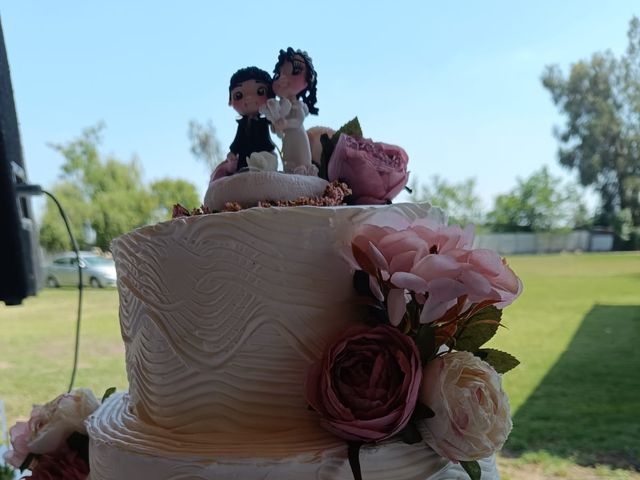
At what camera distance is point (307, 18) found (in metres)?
2.12

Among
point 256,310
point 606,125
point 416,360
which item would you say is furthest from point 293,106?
point 606,125

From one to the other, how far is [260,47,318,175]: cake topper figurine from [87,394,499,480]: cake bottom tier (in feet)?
1.34

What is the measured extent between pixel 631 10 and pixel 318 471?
204 inches

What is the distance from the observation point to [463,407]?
70cm

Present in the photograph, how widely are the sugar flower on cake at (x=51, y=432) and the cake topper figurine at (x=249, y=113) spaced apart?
0.48 metres

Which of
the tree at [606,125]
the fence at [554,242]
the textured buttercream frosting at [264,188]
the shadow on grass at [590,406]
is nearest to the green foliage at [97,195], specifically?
the fence at [554,242]

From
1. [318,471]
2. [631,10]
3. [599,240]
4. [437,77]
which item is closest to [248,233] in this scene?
[318,471]

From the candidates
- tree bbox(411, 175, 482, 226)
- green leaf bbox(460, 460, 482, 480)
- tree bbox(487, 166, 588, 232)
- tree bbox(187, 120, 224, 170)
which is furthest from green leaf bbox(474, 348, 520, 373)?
tree bbox(487, 166, 588, 232)

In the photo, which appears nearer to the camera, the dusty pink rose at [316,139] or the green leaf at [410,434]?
the green leaf at [410,434]

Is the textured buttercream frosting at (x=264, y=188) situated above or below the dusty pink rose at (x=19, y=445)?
above

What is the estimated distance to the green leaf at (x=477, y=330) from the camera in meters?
0.79

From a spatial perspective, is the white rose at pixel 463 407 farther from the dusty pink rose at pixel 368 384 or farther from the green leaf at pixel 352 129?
the green leaf at pixel 352 129

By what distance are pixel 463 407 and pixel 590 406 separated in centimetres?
361

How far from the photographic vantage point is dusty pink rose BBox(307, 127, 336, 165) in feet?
3.45
